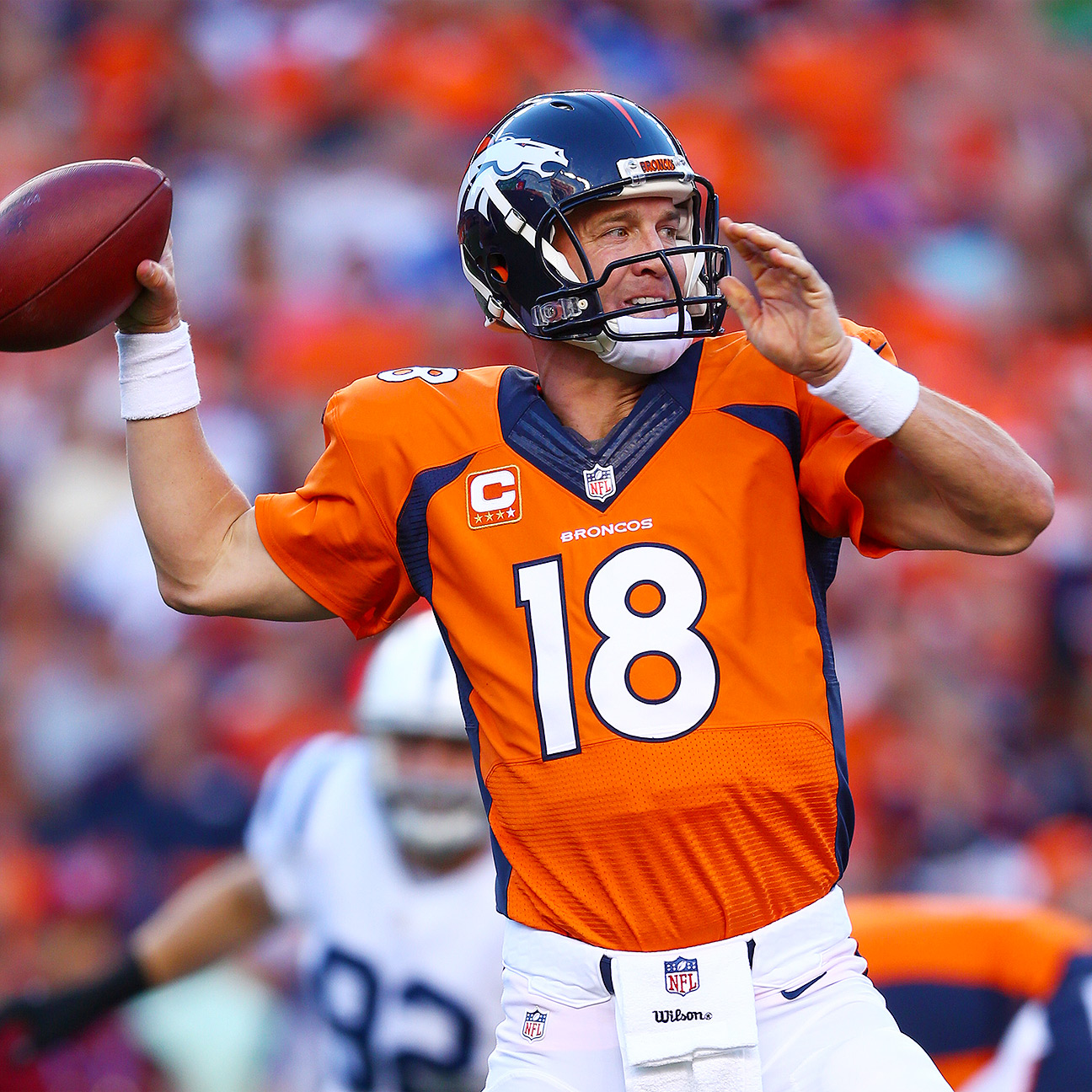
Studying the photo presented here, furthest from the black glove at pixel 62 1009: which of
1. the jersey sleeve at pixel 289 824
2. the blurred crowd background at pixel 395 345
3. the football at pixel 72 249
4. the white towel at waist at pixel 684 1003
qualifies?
the white towel at waist at pixel 684 1003

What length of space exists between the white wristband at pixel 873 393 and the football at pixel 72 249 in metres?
1.07

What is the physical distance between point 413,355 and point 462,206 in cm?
380

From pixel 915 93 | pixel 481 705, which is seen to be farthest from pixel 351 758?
pixel 915 93

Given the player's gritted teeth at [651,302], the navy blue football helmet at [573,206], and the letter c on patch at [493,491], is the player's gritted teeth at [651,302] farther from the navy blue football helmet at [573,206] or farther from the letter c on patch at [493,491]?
the letter c on patch at [493,491]

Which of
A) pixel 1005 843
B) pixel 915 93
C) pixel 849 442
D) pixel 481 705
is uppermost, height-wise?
pixel 915 93

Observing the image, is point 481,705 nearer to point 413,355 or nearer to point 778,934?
point 778,934

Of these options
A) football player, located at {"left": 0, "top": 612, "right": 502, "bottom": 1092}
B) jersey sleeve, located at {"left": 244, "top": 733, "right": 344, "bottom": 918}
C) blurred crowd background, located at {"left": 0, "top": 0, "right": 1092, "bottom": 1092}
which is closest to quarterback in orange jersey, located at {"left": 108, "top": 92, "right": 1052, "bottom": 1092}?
football player, located at {"left": 0, "top": 612, "right": 502, "bottom": 1092}

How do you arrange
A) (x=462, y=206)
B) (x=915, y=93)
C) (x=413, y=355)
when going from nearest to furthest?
1. (x=462, y=206)
2. (x=413, y=355)
3. (x=915, y=93)

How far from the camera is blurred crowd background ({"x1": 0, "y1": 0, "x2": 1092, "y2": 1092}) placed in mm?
4895

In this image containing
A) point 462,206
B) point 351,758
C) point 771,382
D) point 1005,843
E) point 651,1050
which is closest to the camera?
point 651,1050

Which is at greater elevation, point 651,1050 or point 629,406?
point 629,406

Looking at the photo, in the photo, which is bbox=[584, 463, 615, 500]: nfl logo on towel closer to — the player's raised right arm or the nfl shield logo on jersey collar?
the player's raised right arm

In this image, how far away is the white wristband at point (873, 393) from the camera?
6.23ft

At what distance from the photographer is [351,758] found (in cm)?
413
